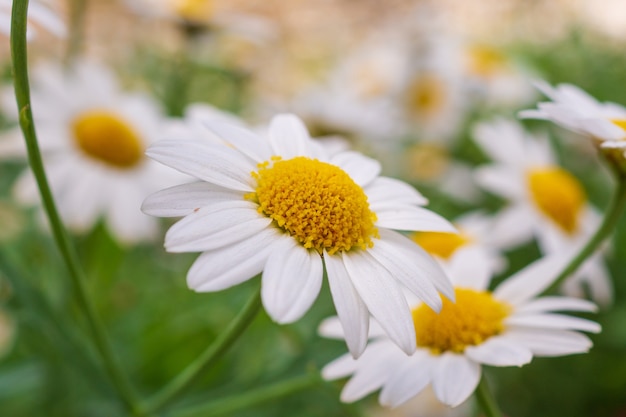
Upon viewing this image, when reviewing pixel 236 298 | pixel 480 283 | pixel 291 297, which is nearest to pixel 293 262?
pixel 291 297

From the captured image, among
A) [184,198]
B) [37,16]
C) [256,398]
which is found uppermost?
[37,16]

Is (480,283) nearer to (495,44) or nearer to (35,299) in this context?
(35,299)

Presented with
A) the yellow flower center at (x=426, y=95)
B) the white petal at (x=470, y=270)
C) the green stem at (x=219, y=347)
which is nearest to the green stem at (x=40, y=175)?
the green stem at (x=219, y=347)

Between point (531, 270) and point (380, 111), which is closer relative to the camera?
point (531, 270)

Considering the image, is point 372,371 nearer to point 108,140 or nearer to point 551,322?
point 551,322

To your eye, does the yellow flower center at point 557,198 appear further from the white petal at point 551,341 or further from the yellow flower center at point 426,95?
the yellow flower center at point 426,95

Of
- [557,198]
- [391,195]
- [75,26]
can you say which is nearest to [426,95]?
[557,198]

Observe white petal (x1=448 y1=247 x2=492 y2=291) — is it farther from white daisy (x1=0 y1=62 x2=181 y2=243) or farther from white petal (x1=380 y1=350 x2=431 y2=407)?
white daisy (x1=0 y1=62 x2=181 y2=243)
